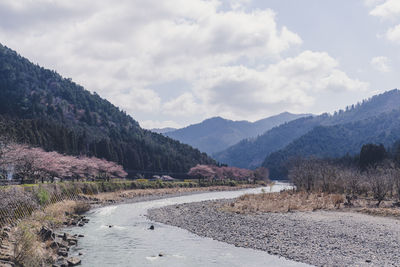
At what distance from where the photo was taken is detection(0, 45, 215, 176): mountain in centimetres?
10369

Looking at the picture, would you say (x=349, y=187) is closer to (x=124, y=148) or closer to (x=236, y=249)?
(x=236, y=249)

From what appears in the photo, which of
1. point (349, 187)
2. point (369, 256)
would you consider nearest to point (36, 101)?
point (349, 187)

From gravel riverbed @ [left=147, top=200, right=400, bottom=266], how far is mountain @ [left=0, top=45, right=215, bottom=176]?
7151 cm

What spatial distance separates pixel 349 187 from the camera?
58031mm

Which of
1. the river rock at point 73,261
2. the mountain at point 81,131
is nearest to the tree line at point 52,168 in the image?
the mountain at point 81,131

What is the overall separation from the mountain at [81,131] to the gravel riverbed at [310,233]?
71.5 meters

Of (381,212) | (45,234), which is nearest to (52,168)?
(45,234)

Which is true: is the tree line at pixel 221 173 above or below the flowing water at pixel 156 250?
above

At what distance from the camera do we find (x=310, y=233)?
27.6 m

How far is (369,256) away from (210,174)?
403 feet

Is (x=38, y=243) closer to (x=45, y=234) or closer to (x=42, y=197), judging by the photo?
(x=45, y=234)

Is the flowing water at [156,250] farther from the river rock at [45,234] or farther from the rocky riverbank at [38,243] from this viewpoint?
the river rock at [45,234]

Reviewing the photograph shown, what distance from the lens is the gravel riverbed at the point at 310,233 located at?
67.5 feet

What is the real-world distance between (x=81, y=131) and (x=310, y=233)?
14199 cm
